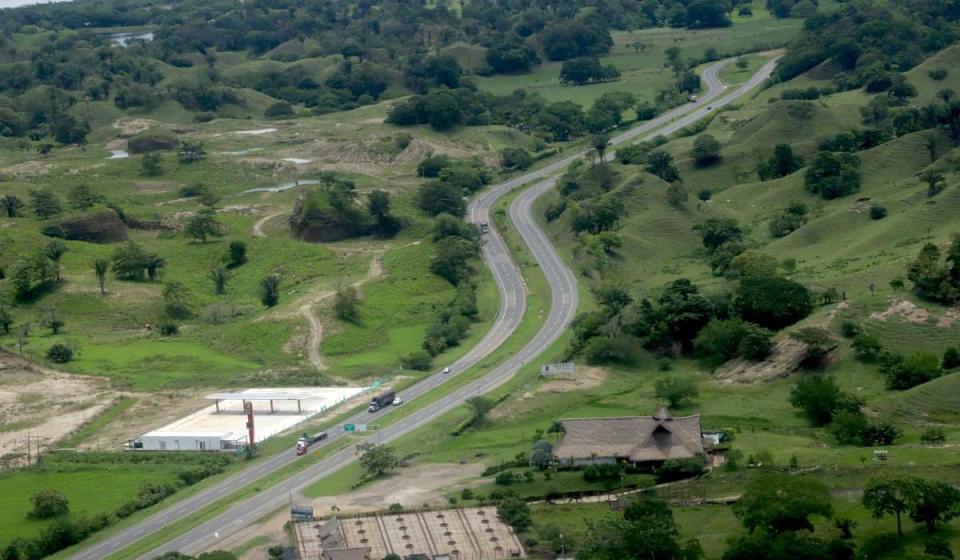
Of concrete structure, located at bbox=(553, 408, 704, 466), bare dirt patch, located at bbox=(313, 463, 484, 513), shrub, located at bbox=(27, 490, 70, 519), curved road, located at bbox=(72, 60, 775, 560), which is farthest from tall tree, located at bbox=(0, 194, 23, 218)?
concrete structure, located at bbox=(553, 408, 704, 466)

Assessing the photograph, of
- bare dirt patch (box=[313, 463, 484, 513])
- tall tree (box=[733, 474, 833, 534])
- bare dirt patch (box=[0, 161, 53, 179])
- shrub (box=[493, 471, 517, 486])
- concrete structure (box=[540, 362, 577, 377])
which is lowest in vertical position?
bare dirt patch (box=[0, 161, 53, 179])

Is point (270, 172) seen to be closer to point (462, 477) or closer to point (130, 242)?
point (130, 242)

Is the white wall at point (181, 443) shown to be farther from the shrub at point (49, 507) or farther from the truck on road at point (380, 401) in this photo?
the shrub at point (49, 507)

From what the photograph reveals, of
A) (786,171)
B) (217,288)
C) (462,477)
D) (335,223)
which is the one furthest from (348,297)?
(786,171)

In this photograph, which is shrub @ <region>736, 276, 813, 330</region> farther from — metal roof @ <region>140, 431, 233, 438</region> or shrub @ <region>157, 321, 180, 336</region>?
shrub @ <region>157, 321, 180, 336</region>

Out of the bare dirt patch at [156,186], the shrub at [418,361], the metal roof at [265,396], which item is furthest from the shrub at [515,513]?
the bare dirt patch at [156,186]

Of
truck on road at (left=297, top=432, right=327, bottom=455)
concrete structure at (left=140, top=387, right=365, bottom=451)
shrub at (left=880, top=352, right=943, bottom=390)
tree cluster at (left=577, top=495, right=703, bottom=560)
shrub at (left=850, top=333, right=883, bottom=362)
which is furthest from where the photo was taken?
concrete structure at (left=140, top=387, right=365, bottom=451)
